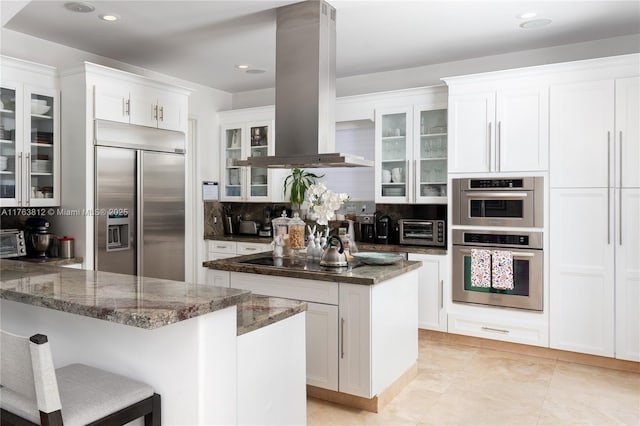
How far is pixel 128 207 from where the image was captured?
4305 millimetres

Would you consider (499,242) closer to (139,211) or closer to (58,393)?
(139,211)

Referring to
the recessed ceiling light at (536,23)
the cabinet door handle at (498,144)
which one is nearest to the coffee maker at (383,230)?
the cabinet door handle at (498,144)

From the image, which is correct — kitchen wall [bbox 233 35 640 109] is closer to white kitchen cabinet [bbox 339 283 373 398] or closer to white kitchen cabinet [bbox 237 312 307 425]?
white kitchen cabinet [bbox 339 283 373 398]

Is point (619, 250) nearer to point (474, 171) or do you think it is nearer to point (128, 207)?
point (474, 171)

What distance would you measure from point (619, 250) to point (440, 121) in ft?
6.02

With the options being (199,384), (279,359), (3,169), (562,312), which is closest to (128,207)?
(3,169)

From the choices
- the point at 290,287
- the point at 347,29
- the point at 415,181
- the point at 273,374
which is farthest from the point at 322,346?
the point at 347,29

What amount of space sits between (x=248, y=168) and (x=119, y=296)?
13.8 feet

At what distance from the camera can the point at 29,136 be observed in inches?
151

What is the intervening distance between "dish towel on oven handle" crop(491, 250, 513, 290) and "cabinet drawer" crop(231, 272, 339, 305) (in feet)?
5.82

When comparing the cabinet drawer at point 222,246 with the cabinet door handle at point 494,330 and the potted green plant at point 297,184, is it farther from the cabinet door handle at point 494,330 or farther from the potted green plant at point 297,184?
the cabinet door handle at point 494,330

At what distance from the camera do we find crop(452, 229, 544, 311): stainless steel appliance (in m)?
3.92

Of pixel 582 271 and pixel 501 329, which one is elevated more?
pixel 582 271

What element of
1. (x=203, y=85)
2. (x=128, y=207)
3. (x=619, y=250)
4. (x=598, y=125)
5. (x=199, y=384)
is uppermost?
(x=203, y=85)
